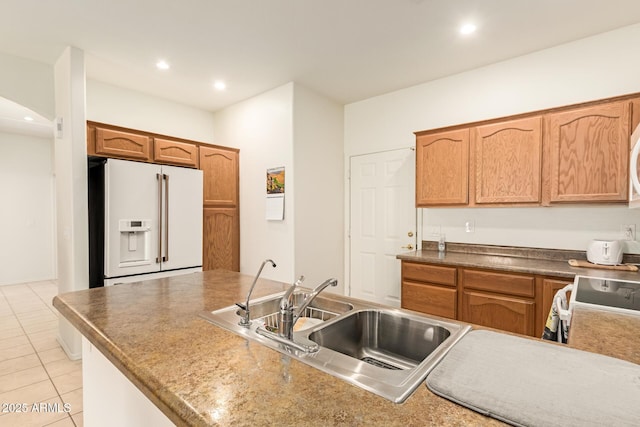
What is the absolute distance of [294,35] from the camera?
2641mm

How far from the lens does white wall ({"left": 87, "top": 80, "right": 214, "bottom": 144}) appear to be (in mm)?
3508

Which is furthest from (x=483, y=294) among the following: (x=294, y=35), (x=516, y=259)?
(x=294, y=35)

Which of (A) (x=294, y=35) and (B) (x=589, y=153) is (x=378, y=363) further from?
(A) (x=294, y=35)

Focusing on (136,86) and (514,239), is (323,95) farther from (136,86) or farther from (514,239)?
(514,239)

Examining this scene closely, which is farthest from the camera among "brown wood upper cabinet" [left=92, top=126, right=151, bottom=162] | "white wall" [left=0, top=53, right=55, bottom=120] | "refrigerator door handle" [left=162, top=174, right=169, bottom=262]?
"refrigerator door handle" [left=162, top=174, right=169, bottom=262]

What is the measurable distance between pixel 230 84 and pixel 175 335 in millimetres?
3240

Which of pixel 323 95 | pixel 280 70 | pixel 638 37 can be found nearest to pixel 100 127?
pixel 280 70

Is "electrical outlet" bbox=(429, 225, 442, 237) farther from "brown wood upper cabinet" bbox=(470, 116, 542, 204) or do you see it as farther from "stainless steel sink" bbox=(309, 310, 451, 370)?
"stainless steel sink" bbox=(309, 310, 451, 370)

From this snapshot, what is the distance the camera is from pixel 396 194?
12.4 ft

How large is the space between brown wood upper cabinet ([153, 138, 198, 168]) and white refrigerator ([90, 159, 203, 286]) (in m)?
0.35

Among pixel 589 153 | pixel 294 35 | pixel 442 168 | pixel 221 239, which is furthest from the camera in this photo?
pixel 221 239

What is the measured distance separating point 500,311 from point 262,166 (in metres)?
2.90

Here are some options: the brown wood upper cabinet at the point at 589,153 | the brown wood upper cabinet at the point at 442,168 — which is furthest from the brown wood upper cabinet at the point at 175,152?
the brown wood upper cabinet at the point at 589,153

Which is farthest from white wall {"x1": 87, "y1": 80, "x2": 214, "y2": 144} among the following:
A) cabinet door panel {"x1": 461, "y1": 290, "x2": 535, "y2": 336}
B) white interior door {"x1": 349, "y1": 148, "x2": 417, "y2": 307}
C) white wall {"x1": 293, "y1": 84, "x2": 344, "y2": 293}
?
cabinet door panel {"x1": 461, "y1": 290, "x2": 535, "y2": 336}
